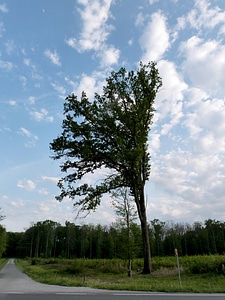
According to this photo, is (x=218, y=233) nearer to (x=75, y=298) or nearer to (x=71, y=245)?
(x=71, y=245)

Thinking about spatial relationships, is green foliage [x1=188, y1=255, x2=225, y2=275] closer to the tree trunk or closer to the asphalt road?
the tree trunk

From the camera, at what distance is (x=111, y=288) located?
13.5 meters

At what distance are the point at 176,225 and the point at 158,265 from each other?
8497cm

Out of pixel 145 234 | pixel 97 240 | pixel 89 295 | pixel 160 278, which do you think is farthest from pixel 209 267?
pixel 97 240

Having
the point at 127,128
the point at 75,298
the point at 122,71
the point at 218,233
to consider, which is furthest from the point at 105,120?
the point at 218,233

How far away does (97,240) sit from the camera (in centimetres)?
10525

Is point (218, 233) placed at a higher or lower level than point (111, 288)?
higher

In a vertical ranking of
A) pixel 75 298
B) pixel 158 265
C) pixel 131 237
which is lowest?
pixel 75 298

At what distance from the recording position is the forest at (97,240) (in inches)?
3396

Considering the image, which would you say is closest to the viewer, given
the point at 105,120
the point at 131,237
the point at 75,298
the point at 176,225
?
the point at 75,298

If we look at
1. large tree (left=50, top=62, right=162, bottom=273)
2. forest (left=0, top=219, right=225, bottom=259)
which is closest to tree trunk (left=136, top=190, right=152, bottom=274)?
large tree (left=50, top=62, right=162, bottom=273)

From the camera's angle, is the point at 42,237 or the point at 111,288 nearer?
the point at 111,288

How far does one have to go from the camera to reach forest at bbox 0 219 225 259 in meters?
86.2

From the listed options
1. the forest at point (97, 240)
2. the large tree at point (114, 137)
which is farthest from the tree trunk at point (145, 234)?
the forest at point (97, 240)
